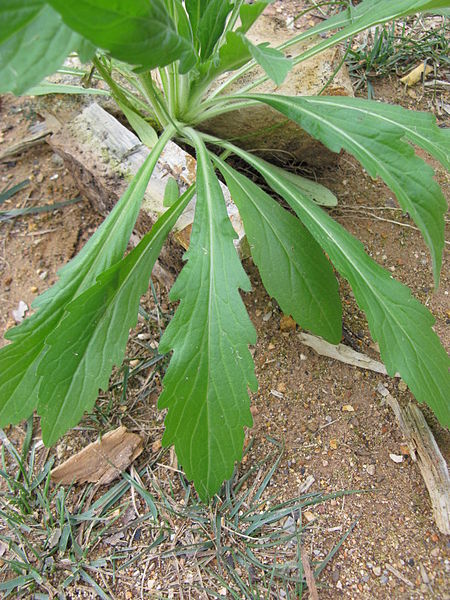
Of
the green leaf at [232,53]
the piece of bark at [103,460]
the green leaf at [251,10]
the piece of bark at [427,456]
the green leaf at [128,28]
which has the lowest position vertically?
the piece of bark at [427,456]

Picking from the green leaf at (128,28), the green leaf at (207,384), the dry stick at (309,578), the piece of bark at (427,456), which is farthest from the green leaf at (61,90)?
the dry stick at (309,578)

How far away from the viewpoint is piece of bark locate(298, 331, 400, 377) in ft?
5.32

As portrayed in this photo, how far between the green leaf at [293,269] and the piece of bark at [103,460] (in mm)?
629

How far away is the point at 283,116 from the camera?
1866mm

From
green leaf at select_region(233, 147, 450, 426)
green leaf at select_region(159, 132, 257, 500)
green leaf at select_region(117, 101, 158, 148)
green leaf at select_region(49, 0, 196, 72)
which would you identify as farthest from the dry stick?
green leaf at select_region(117, 101, 158, 148)

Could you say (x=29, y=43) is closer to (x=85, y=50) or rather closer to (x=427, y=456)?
(x=85, y=50)

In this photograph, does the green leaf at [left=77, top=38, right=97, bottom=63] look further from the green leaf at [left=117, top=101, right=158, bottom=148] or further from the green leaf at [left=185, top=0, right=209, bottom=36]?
the green leaf at [left=117, top=101, right=158, bottom=148]

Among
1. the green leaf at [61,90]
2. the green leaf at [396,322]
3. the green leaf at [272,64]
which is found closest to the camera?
the green leaf at [272,64]

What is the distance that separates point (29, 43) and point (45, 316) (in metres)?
0.74

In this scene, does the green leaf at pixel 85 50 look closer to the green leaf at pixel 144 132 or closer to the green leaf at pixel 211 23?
the green leaf at pixel 211 23

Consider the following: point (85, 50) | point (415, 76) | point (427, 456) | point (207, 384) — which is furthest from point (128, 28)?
point (415, 76)

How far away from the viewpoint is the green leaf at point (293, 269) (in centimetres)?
144

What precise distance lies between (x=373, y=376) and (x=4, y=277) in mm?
1408

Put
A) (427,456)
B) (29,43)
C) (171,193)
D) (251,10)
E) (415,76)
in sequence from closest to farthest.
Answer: (29,43) < (251,10) < (427,456) < (171,193) < (415,76)
